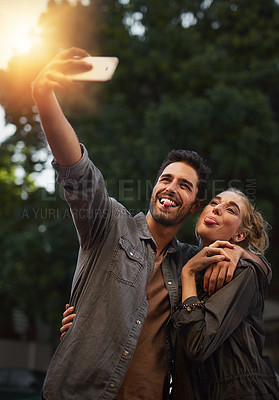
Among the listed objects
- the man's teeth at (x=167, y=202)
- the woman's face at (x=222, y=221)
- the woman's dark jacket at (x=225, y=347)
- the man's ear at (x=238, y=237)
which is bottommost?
the woman's dark jacket at (x=225, y=347)

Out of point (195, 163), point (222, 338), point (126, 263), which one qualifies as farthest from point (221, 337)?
point (195, 163)

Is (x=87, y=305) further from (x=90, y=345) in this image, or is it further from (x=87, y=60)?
(x=87, y=60)

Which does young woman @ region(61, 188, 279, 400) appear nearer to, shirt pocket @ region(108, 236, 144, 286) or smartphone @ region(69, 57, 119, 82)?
shirt pocket @ region(108, 236, 144, 286)

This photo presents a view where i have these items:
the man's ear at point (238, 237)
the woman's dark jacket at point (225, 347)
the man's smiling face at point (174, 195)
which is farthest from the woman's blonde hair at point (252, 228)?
the woman's dark jacket at point (225, 347)

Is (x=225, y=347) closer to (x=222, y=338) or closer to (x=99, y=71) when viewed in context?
(x=222, y=338)

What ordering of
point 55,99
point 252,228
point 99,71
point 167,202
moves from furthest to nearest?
point 252,228, point 167,202, point 55,99, point 99,71

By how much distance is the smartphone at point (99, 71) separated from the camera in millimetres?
1878

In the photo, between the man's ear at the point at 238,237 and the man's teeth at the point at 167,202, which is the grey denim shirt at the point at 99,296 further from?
the man's ear at the point at 238,237

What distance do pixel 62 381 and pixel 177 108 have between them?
8.60m

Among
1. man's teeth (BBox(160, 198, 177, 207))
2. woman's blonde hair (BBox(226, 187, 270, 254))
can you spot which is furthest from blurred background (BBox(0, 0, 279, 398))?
man's teeth (BBox(160, 198, 177, 207))

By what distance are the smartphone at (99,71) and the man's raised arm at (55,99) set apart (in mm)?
23

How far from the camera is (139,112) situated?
11.7 meters

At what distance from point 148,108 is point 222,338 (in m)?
9.37

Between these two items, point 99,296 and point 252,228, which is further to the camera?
point 252,228
